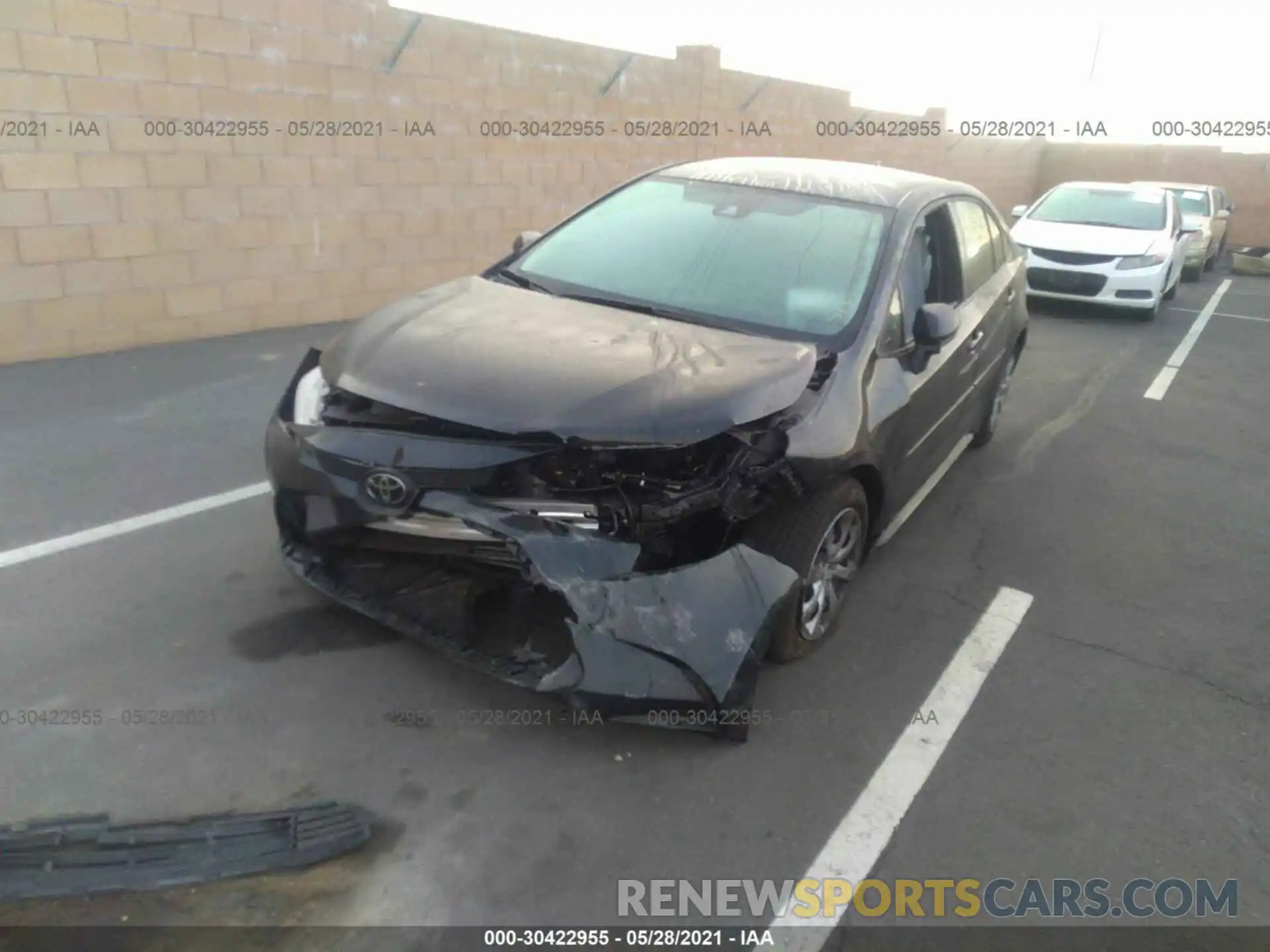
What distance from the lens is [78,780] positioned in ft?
8.74

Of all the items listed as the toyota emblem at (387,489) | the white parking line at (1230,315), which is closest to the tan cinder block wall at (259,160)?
the toyota emblem at (387,489)

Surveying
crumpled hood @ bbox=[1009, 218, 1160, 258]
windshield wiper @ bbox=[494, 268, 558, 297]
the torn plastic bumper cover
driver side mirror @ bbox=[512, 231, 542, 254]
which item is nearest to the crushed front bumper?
the torn plastic bumper cover

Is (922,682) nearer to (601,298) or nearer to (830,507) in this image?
(830,507)

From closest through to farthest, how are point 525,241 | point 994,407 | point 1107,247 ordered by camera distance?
Answer: 1. point 525,241
2. point 994,407
3. point 1107,247

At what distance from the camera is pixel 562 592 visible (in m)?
2.71

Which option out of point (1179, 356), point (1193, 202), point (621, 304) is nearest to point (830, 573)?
point (621, 304)

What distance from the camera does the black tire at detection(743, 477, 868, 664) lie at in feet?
10.3

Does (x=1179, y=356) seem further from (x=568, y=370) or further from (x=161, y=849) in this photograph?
(x=161, y=849)

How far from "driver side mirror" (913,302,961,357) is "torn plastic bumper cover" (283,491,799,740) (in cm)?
136

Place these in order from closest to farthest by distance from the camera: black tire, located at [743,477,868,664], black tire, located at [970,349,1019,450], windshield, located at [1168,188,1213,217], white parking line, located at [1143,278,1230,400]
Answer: black tire, located at [743,477,868,664]
black tire, located at [970,349,1019,450]
white parking line, located at [1143,278,1230,400]
windshield, located at [1168,188,1213,217]

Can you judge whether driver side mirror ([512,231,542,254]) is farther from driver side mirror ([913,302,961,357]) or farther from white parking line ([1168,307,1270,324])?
white parking line ([1168,307,1270,324])

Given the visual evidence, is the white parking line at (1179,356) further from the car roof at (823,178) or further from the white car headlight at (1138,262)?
the car roof at (823,178)

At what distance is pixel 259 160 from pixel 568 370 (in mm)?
5600

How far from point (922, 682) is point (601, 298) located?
198cm
